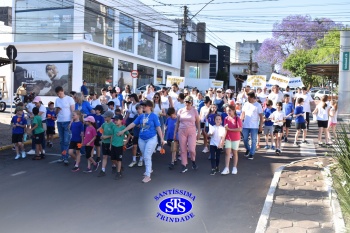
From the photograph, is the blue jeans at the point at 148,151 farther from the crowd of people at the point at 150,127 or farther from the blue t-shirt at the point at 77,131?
the blue t-shirt at the point at 77,131

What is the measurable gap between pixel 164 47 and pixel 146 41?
18.9 feet

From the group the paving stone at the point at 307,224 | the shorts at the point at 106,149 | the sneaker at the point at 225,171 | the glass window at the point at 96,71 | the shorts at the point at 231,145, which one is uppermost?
the glass window at the point at 96,71

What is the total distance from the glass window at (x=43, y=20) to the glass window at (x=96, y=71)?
229cm

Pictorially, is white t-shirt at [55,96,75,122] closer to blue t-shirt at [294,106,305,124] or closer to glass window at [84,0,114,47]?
blue t-shirt at [294,106,305,124]

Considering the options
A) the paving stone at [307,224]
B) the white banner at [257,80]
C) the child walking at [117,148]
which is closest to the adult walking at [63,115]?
the child walking at [117,148]

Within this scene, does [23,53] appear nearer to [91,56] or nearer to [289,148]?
[91,56]

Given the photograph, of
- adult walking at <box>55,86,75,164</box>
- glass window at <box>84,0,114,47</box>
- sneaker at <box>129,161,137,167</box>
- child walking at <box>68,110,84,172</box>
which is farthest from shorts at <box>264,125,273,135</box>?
glass window at <box>84,0,114,47</box>

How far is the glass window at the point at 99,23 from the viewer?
85.8 feet

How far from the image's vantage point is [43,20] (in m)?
26.8

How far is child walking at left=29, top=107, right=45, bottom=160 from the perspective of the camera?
9.58 m

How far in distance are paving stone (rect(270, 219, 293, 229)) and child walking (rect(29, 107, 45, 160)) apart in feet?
21.8

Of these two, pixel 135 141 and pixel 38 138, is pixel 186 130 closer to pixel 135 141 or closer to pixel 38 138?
pixel 135 141

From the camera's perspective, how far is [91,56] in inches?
1078

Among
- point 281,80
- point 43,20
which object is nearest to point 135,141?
point 281,80
